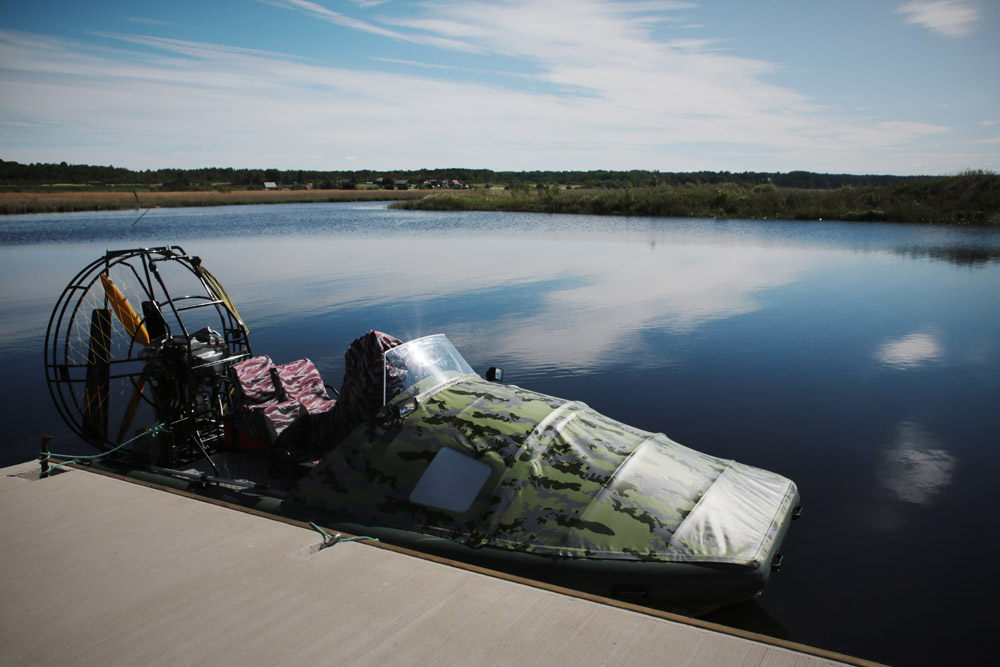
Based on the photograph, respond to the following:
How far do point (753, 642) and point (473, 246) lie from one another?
29.6 meters

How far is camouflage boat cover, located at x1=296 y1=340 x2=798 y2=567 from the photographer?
4.77 meters

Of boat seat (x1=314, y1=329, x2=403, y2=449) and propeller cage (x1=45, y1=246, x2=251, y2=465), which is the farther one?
propeller cage (x1=45, y1=246, x2=251, y2=465)

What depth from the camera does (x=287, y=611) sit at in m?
4.04

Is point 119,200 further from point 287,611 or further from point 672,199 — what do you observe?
point 287,611

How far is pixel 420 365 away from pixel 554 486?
1.73 m

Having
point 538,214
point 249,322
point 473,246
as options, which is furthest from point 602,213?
point 249,322

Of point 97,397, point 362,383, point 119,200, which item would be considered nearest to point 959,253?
point 362,383

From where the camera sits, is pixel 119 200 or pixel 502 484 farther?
pixel 119 200

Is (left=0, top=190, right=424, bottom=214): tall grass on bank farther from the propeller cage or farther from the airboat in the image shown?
the airboat

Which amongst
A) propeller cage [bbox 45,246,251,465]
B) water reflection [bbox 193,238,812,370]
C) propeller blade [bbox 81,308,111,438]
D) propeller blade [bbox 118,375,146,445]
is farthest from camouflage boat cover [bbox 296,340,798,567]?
water reflection [bbox 193,238,812,370]

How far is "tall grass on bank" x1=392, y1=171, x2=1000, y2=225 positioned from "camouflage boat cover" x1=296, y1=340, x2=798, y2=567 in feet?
135

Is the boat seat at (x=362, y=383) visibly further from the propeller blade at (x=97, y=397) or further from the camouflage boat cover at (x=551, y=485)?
the propeller blade at (x=97, y=397)

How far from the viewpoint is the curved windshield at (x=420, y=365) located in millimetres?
5703

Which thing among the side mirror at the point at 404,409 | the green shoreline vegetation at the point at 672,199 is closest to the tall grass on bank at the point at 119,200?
the green shoreline vegetation at the point at 672,199
